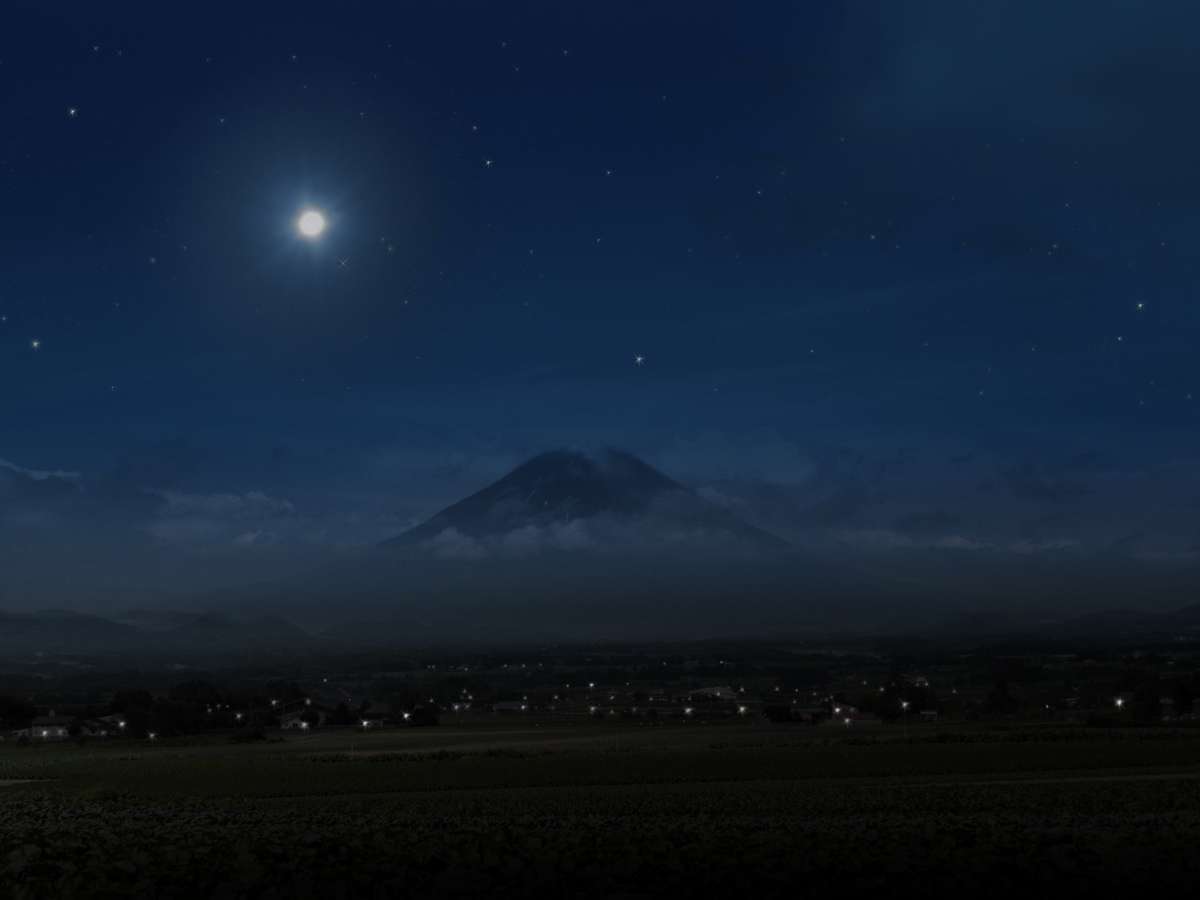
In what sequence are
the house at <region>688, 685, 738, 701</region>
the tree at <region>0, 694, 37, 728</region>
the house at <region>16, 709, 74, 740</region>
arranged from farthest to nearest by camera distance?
the house at <region>688, 685, 738, 701</region>
the tree at <region>0, 694, 37, 728</region>
the house at <region>16, 709, 74, 740</region>

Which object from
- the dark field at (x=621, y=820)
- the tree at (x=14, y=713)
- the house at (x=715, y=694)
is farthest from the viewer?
the house at (x=715, y=694)

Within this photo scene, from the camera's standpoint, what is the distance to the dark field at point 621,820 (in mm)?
21969

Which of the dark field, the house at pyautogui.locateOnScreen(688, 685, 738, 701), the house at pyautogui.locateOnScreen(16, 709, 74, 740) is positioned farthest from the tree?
the house at pyautogui.locateOnScreen(688, 685, 738, 701)

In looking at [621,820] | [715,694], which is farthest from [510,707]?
[621,820]

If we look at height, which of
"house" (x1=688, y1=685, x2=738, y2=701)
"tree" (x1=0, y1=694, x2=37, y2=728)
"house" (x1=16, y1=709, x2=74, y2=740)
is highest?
"tree" (x1=0, y1=694, x2=37, y2=728)

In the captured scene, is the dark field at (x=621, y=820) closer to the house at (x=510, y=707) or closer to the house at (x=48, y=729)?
the house at (x=48, y=729)

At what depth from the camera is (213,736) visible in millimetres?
103375

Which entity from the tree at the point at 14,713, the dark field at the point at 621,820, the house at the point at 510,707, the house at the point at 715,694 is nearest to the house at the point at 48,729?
the tree at the point at 14,713

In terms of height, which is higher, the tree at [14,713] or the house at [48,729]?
the tree at [14,713]

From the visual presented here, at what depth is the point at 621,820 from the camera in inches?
1241

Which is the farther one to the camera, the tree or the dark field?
the tree

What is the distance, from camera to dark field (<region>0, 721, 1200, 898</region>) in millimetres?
21969

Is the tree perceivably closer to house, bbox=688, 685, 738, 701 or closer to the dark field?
the dark field

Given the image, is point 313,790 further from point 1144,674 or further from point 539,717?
point 1144,674
